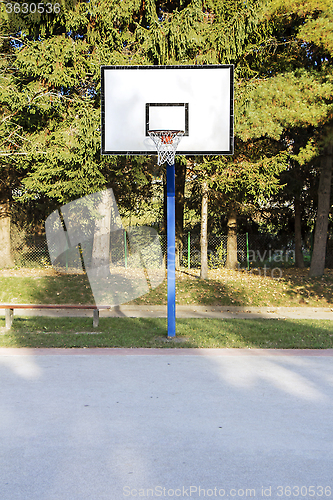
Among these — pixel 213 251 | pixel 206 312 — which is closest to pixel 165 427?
pixel 206 312

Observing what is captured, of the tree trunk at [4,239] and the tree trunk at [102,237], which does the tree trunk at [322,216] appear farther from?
the tree trunk at [4,239]

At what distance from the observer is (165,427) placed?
16.3ft

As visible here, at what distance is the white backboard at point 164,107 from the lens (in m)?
10.3

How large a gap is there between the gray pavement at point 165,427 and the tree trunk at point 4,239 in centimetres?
1405

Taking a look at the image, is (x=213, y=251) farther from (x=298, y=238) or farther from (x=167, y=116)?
(x=167, y=116)

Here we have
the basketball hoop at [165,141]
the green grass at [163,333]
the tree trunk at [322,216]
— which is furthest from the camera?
the tree trunk at [322,216]

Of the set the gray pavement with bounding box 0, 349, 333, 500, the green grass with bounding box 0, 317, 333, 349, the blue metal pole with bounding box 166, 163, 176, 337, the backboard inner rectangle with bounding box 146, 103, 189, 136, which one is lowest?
the green grass with bounding box 0, 317, 333, 349

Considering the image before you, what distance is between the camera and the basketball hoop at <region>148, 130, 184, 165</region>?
978 centimetres

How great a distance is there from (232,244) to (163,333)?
39.5ft

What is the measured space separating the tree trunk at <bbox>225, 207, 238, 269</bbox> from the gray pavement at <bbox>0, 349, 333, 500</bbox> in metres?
13.5

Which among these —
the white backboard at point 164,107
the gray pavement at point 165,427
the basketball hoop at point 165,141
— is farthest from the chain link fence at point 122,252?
the gray pavement at point 165,427

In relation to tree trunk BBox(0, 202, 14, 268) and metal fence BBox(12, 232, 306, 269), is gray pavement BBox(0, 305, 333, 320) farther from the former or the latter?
tree trunk BBox(0, 202, 14, 268)

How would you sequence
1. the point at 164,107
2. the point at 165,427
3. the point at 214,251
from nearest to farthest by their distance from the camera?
the point at 165,427
the point at 164,107
the point at 214,251

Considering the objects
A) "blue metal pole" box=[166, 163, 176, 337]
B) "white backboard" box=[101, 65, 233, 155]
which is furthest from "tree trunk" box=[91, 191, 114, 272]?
"blue metal pole" box=[166, 163, 176, 337]
